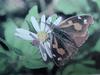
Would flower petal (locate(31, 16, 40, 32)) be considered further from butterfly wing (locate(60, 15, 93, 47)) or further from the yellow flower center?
butterfly wing (locate(60, 15, 93, 47))

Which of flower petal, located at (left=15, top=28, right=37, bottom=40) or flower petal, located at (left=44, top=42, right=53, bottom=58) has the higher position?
flower petal, located at (left=15, top=28, right=37, bottom=40)

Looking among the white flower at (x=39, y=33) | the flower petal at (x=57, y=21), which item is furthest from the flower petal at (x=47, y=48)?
the flower petal at (x=57, y=21)

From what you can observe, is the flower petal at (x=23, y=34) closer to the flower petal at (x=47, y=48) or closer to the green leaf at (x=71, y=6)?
the flower petal at (x=47, y=48)

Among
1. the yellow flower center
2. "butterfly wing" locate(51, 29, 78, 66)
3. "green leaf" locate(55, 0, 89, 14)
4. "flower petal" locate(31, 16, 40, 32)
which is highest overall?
"green leaf" locate(55, 0, 89, 14)

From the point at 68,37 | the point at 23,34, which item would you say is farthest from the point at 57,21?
the point at 23,34

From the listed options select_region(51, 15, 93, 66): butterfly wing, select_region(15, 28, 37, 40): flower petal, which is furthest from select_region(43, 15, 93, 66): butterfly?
select_region(15, 28, 37, 40): flower petal

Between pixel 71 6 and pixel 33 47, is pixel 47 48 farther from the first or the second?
pixel 71 6

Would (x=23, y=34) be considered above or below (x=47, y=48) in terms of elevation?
above

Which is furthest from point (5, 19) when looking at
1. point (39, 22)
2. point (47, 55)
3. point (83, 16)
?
point (83, 16)
